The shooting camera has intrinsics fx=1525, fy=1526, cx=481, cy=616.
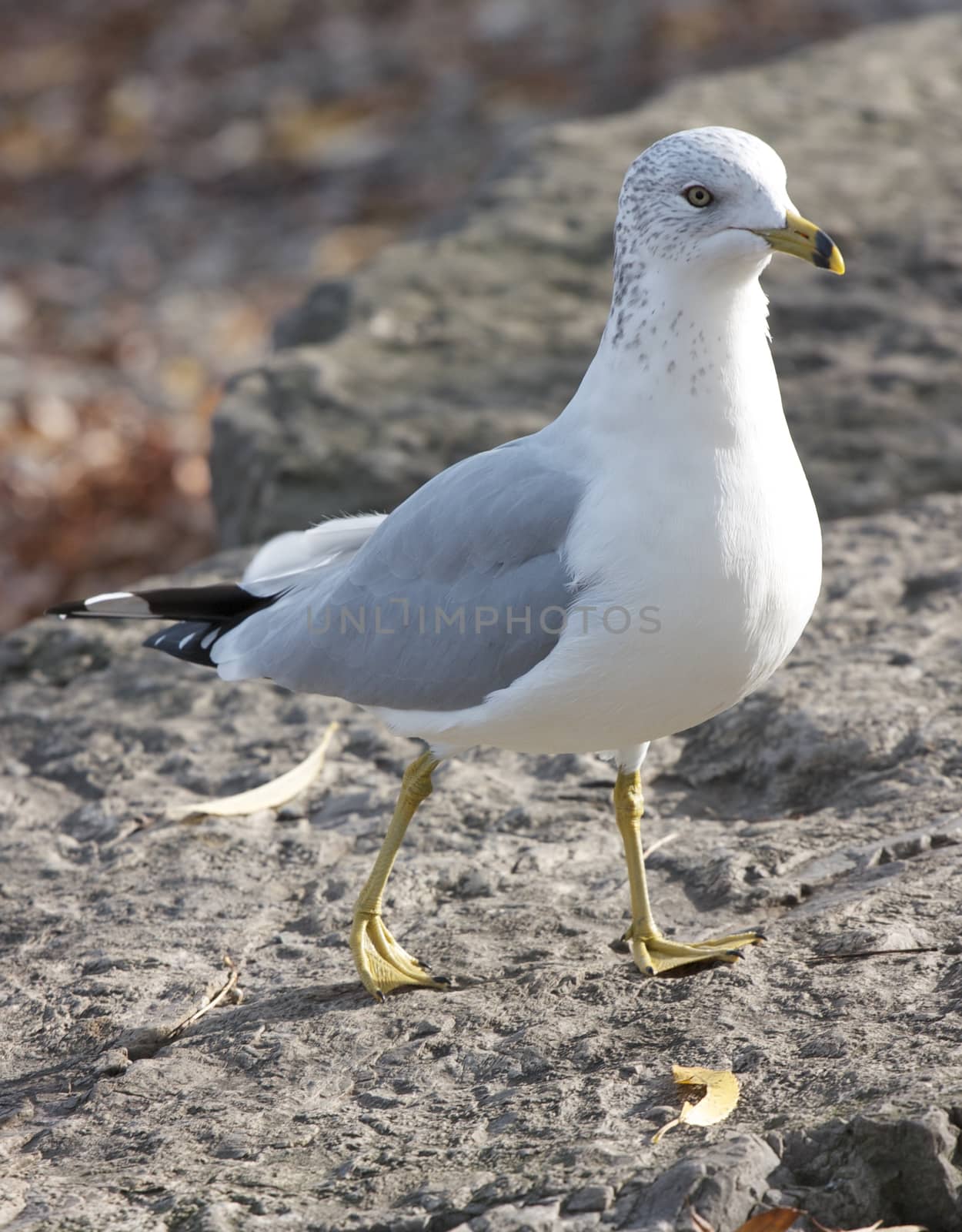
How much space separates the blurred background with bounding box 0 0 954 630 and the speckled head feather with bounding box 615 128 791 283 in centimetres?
577

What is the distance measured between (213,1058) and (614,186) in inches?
204

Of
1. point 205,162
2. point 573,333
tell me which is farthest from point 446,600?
point 205,162

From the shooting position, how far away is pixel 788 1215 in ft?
7.59

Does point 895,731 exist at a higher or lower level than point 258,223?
lower

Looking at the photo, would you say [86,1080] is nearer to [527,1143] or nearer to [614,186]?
[527,1143]

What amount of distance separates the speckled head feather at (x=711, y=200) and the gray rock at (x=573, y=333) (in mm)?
2696

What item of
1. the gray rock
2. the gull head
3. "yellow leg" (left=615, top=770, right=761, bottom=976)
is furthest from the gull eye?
the gray rock

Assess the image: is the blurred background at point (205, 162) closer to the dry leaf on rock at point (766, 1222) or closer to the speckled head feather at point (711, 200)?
the speckled head feather at point (711, 200)

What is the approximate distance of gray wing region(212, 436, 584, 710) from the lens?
310 cm

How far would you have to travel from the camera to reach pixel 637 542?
2.92 m

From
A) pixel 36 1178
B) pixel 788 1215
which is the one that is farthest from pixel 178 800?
pixel 788 1215

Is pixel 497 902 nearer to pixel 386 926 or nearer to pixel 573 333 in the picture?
pixel 386 926

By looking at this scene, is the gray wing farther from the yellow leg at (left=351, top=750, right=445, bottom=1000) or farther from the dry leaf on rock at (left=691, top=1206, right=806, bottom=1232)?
the dry leaf on rock at (left=691, top=1206, right=806, bottom=1232)

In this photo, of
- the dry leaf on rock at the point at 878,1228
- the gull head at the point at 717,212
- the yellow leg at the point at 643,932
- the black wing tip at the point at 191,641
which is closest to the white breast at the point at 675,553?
the gull head at the point at 717,212
